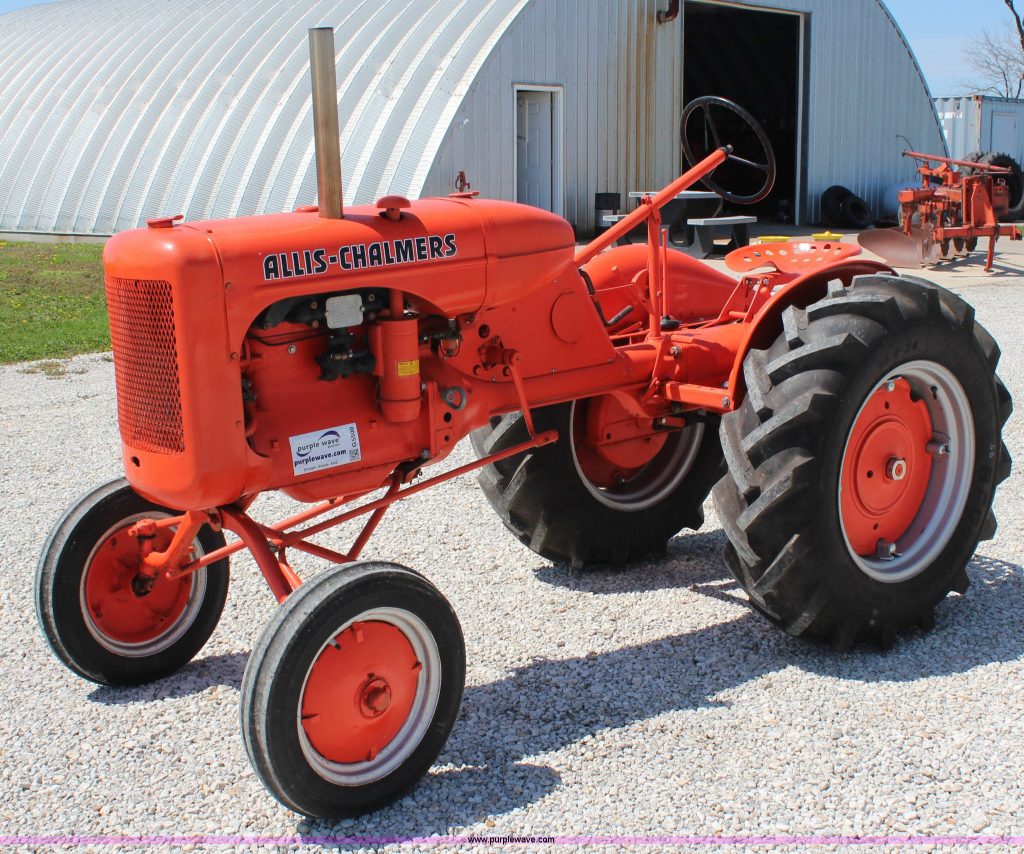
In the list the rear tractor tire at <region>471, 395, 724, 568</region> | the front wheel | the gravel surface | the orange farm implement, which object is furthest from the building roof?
the front wheel

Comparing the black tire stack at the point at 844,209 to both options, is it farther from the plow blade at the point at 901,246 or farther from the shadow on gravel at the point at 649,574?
the shadow on gravel at the point at 649,574

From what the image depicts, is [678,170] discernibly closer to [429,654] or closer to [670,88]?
[670,88]

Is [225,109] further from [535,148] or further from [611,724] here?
[611,724]

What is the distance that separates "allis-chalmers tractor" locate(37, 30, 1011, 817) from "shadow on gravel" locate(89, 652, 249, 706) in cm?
7

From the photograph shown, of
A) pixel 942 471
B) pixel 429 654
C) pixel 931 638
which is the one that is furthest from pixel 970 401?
pixel 429 654

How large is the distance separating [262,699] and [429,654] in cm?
50

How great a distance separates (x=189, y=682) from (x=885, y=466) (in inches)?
94.6

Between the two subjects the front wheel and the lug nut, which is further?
the lug nut

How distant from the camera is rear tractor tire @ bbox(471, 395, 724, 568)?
14.6 ft

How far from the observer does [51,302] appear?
500 inches

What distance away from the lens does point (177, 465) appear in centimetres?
304

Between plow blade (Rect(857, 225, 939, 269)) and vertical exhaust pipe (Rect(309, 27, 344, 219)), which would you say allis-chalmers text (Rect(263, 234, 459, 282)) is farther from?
plow blade (Rect(857, 225, 939, 269))

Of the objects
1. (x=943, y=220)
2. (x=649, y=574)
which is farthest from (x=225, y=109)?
(x=649, y=574)

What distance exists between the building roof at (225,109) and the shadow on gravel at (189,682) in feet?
38.9
